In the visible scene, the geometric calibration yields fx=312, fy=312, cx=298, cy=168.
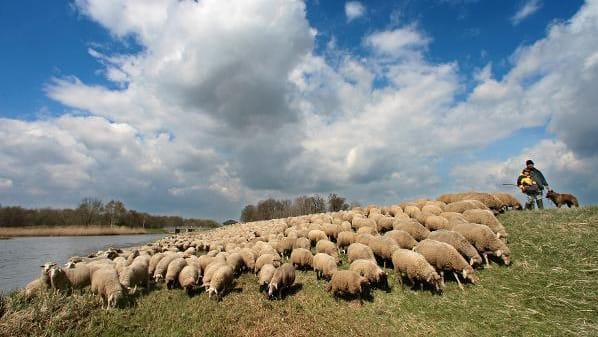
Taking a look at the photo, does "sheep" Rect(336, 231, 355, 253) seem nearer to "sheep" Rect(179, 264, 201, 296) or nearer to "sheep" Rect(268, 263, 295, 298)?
"sheep" Rect(268, 263, 295, 298)

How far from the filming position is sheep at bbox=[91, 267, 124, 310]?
10523 millimetres

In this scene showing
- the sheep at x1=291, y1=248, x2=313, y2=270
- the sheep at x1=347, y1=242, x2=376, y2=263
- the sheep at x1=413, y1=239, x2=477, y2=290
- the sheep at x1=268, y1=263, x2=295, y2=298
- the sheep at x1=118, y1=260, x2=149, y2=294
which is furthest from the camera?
the sheep at x1=291, y1=248, x2=313, y2=270

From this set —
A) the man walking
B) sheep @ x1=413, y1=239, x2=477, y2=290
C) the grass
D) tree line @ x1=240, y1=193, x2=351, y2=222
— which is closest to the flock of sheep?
sheep @ x1=413, y1=239, x2=477, y2=290

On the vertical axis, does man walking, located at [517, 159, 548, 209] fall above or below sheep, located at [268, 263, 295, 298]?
above

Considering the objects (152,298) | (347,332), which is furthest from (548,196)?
(152,298)

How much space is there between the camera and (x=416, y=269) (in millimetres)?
10680

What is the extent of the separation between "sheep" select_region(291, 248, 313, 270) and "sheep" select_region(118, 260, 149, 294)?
631cm

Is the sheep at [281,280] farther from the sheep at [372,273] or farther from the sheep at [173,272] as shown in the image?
the sheep at [173,272]

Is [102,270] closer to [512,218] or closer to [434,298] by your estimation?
[434,298]

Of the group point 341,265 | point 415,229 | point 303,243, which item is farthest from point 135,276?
point 415,229

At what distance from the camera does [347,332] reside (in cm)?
890

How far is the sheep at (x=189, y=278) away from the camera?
12.1m

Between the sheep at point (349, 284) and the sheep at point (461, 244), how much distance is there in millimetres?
4068

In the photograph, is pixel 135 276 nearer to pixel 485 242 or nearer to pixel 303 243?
pixel 303 243
